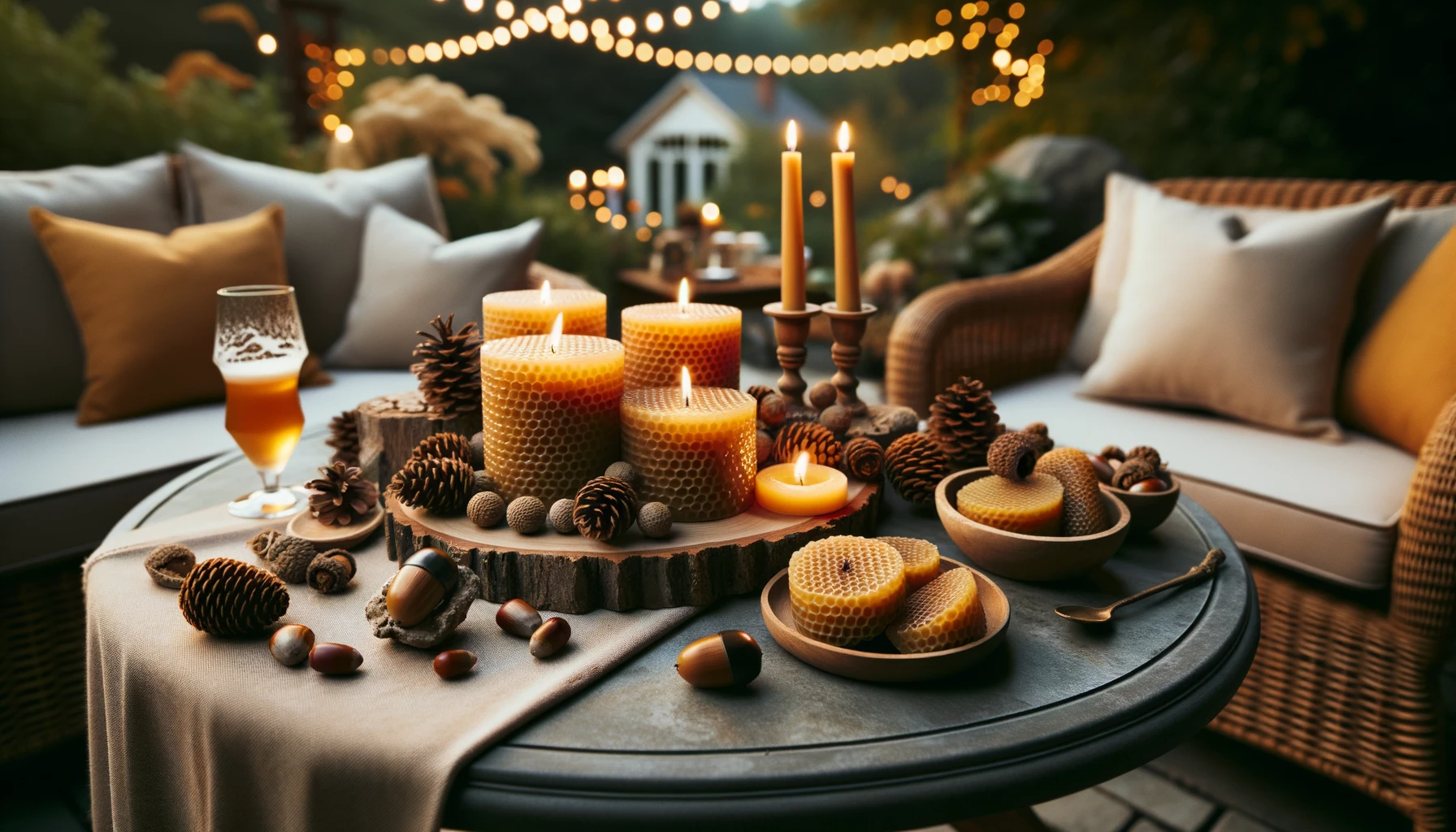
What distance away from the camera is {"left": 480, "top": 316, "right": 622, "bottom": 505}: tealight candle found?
2.44ft

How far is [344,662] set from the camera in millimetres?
614

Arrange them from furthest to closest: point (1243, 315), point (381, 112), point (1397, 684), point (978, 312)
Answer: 1. point (381, 112)
2. point (978, 312)
3. point (1243, 315)
4. point (1397, 684)

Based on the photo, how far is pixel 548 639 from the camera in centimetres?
65

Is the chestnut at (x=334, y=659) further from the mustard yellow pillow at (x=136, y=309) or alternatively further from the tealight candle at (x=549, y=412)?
the mustard yellow pillow at (x=136, y=309)

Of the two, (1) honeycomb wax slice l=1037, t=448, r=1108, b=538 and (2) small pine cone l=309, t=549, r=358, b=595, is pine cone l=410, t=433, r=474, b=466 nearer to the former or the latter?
(2) small pine cone l=309, t=549, r=358, b=595

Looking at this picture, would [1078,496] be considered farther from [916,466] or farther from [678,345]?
[678,345]

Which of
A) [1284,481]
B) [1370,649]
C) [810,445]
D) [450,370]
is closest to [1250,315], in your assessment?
[1284,481]

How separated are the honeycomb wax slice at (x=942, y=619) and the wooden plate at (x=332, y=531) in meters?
0.55

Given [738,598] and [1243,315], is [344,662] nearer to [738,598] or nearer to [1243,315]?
[738,598]

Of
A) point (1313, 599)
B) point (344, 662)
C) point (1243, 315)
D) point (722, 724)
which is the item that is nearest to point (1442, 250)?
point (1243, 315)

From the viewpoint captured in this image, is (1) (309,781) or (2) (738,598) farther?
(2) (738,598)

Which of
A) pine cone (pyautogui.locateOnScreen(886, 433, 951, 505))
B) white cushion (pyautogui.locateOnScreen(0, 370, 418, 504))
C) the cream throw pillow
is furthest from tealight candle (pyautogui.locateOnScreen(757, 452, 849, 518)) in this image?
the cream throw pillow

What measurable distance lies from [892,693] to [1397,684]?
107 centimetres

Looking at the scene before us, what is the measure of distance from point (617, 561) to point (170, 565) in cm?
43
